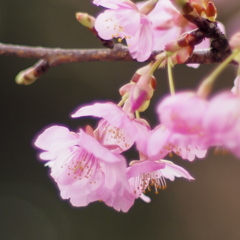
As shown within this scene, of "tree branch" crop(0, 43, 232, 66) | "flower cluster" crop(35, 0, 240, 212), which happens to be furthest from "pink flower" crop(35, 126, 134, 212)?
"tree branch" crop(0, 43, 232, 66)

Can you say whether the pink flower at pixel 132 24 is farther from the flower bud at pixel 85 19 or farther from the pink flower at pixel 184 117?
the pink flower at pixel 184 117

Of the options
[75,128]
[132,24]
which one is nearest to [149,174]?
[132,24]

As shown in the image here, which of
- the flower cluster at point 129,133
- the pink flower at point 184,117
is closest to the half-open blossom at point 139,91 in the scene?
the flower cluster at point 129,133

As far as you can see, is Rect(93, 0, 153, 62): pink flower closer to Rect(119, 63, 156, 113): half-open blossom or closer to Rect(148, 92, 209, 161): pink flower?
Rect(119, 63, 156, 113): half-open blossom

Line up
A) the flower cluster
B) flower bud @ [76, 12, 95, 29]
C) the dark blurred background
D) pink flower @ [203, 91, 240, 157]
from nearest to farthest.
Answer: pink flower @ [203, 91, 240, 157], the flower cluster, flower bud @ [76, 12, 95, 29], the dark blurred background

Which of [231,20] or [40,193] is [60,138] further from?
[40,193]

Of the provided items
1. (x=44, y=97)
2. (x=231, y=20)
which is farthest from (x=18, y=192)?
(x=231, y=20)
